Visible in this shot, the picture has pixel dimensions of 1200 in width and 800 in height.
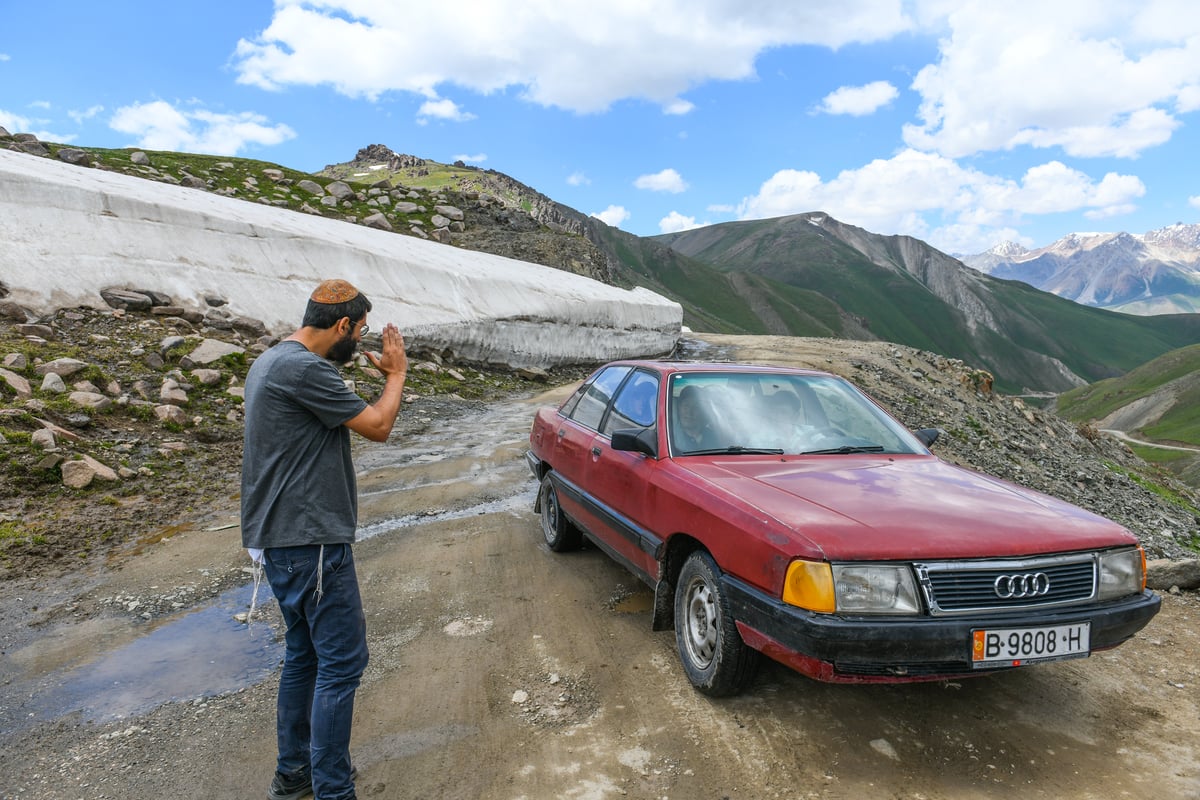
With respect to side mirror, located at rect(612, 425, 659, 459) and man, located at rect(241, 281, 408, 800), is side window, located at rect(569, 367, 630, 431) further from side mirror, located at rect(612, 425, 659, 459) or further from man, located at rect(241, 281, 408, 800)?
man, located at rect(241, 281, 408, 800)

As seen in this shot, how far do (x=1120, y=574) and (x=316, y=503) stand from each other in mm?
3240

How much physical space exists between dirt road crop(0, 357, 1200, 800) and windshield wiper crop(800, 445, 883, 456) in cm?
116

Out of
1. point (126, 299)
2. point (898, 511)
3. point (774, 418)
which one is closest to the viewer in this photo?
point (898, 511)

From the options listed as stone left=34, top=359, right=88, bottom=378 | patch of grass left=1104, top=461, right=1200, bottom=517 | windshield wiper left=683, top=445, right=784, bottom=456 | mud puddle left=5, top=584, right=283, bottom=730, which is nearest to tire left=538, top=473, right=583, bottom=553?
windshield wiper left=683, top=445, right=784, bottom=456

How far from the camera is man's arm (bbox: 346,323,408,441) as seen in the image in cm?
263

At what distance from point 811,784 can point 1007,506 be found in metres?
1.48

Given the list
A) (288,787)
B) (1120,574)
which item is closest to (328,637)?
(288,787)

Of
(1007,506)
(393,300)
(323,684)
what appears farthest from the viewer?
(393,300)

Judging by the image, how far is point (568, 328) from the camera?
720 inches

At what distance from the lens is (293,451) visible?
2.65 metres

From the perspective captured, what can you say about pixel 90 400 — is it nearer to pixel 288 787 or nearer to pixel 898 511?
pixel 288 787

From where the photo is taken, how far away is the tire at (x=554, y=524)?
551cm

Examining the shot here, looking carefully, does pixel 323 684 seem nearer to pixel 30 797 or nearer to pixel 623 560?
pixel 30 797

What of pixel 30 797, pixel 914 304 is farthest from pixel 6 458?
pixel 914 304
